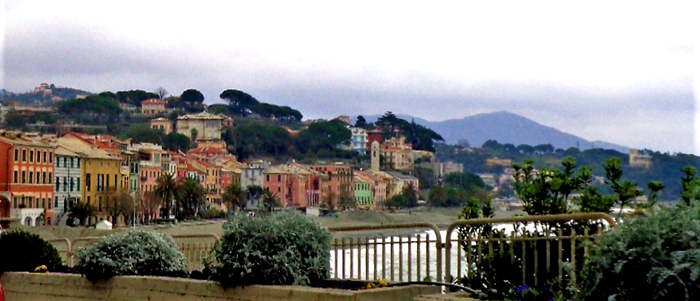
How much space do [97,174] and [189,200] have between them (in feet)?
33.0

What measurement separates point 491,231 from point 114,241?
3899mm

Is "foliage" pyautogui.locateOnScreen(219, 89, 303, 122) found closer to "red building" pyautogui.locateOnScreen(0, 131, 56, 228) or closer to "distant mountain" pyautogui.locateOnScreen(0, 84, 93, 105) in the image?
"distant mountain" pyautogui.locateOnScreen(0, 84, 93, 105)

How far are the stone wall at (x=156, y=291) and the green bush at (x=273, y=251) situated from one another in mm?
145

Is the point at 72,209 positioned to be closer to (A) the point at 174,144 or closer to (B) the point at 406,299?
(A) the point at 174,144

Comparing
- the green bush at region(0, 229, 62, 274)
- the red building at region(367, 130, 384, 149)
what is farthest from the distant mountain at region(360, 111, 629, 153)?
the green bush at region(0, 229, 62, 274)

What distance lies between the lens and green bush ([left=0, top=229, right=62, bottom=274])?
35.8 feet

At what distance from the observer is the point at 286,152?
140250mm

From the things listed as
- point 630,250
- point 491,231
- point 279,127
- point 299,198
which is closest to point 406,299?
point 491,231

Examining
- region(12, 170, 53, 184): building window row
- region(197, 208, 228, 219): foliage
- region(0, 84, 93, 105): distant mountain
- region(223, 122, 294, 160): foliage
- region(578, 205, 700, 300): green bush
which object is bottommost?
region(197, 208, 228, 219): foliage

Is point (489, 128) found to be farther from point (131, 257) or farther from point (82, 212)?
point (131, 257)

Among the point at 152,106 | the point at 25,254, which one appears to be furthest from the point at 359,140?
the point at 25,254

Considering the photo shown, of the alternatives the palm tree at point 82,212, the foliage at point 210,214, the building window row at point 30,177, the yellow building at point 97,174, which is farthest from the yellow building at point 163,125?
the building window row at point 30,177

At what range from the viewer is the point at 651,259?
4699 millimetres

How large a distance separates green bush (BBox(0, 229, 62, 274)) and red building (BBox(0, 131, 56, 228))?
59903mm
